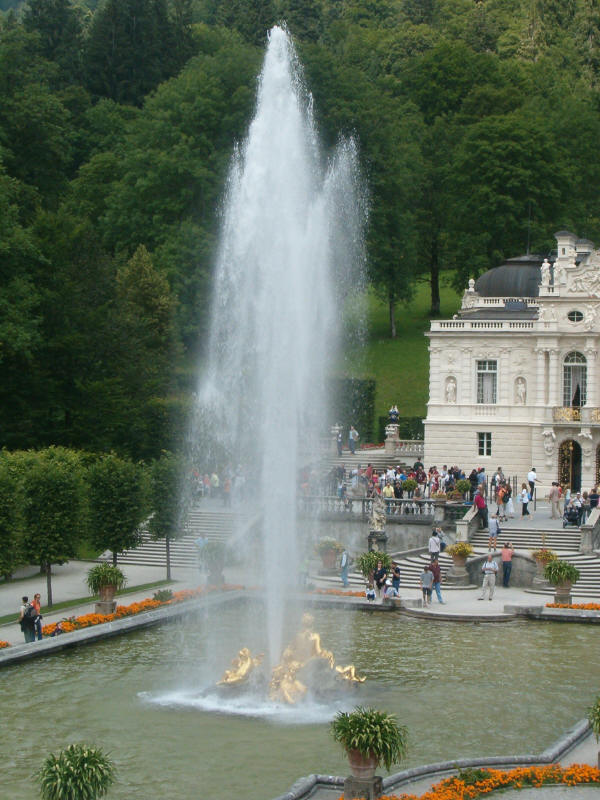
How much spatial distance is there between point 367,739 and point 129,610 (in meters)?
16.4

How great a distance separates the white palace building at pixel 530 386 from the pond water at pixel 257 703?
20360mm

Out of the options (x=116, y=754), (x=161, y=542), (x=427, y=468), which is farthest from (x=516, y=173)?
(x=116, y=754)

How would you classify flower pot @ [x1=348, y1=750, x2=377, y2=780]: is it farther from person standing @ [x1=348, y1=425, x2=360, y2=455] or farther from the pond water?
person standing @ [x1=348, y1=425, x2=360, y2=455]

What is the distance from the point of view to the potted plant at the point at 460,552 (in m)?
40.8

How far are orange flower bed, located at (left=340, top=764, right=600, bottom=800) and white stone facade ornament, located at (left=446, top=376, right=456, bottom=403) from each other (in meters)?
36.3

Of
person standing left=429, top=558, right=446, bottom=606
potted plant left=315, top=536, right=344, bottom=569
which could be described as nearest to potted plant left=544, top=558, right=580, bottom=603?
person standing left=429, top=558, right=446, bottom=606

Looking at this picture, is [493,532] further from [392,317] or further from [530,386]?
[392,317]

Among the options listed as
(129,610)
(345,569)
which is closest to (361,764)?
(129,610)

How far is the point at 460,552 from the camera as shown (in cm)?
4091

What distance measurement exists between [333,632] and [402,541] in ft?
44.2

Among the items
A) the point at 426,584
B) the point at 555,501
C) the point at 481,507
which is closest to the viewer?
the point at 426,584

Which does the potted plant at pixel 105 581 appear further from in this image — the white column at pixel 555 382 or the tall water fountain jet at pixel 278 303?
the white column at pixel 555 382

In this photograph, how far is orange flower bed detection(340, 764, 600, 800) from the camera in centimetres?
2022

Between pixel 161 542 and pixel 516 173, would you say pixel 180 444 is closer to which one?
pixel 161 542
